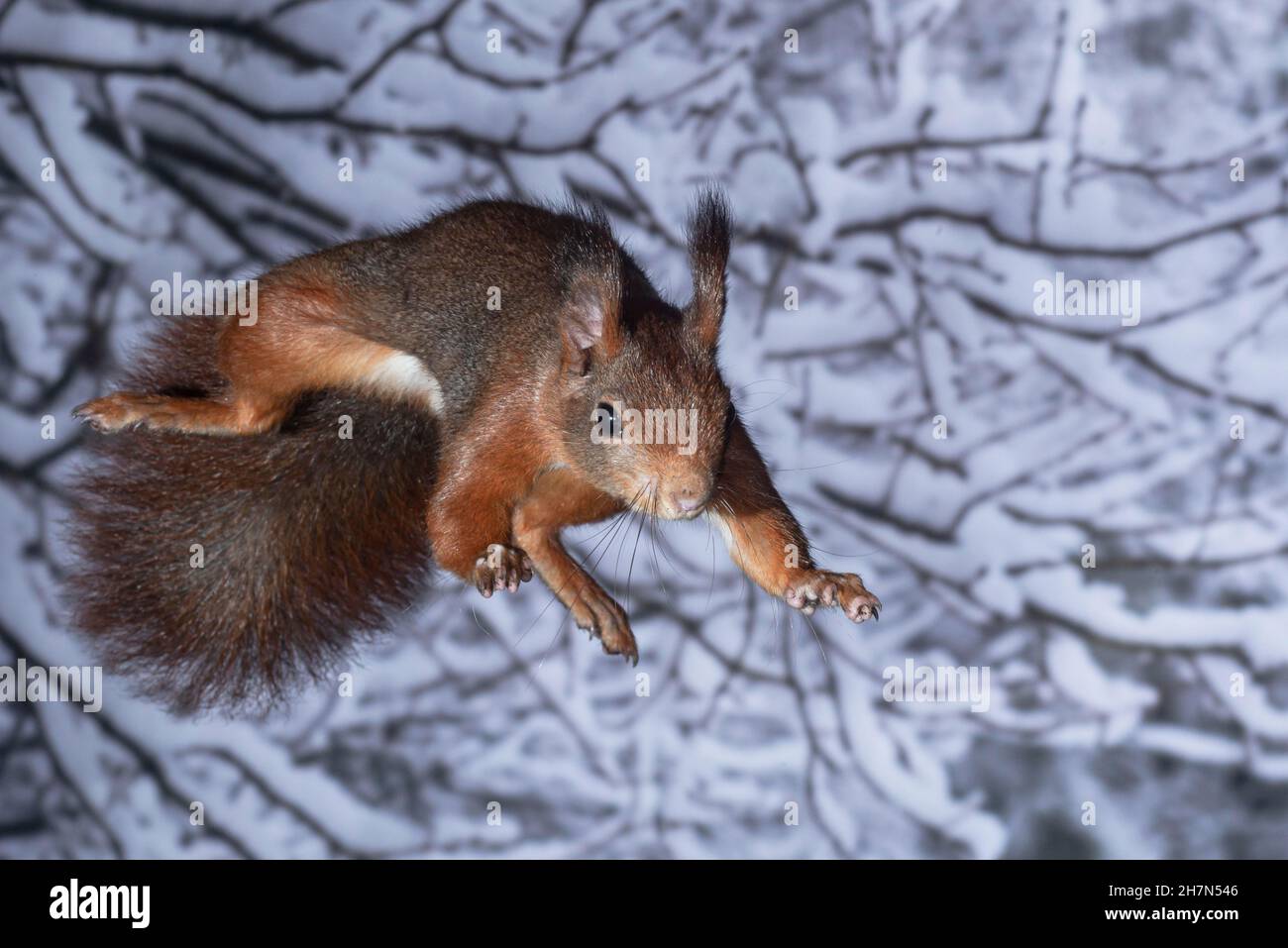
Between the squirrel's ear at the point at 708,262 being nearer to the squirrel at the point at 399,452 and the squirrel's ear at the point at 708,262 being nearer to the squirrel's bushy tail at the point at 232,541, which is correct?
the squirrel at the point at 399,452

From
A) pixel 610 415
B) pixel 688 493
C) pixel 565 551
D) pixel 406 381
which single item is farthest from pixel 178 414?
pixel 688 493

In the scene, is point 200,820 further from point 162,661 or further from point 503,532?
point 503,532

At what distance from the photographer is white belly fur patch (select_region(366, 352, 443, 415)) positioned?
2.36 meters

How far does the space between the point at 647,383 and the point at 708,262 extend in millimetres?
211

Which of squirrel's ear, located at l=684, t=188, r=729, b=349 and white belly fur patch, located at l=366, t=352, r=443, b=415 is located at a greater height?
squirrel's ear, located at l=684, t=188, r=729, b=349

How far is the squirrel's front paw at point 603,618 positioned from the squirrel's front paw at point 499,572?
0.33 metres

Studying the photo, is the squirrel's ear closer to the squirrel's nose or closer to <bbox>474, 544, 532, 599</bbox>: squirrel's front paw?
the squirrel's nose

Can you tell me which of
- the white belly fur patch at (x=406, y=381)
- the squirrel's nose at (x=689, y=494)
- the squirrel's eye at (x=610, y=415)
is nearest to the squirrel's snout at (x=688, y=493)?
the squirrel's nose at (x=689, y=494)

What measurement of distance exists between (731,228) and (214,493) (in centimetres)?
110

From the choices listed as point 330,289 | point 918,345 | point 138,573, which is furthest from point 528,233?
point 918,345

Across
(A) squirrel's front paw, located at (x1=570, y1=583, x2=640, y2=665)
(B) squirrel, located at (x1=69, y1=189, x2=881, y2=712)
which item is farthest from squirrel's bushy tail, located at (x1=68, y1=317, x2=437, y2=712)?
(A) squirrel's front paw, located at (x1=570, y1=583, x2=640, y2=665)

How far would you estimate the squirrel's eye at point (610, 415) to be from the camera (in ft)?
6.64

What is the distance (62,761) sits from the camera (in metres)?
5.14

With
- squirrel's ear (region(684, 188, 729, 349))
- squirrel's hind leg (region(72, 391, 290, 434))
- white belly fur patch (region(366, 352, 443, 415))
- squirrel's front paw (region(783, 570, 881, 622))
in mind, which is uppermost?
squirrel's ear (region(684, 188, 729, 349))
